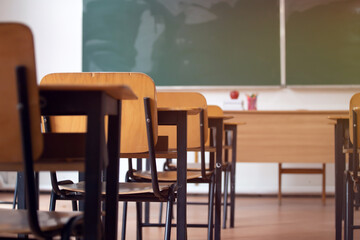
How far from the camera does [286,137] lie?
4.81 meters

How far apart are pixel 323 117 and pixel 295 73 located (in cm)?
93

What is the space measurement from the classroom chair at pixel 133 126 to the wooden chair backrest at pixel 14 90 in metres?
0.75

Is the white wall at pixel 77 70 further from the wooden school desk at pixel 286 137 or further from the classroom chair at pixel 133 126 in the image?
the classroom chair at pixel 133 126

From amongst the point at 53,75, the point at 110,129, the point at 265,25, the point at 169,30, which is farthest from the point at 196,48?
the point at 110,129

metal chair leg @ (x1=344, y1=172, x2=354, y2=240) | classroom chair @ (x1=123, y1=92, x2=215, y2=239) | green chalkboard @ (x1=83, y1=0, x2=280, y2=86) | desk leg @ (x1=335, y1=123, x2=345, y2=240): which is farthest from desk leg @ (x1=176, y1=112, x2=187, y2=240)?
green chalkboard @ (x1=83, y1=0, x2=280, y2=86)

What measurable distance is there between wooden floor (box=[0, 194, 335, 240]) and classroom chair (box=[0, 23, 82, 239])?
210 centimetres

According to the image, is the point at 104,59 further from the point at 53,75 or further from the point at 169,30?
the point at 53,75

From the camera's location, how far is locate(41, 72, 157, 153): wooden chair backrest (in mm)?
1908

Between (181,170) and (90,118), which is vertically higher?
(90,118)

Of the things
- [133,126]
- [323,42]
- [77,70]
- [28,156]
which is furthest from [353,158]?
[77,70]

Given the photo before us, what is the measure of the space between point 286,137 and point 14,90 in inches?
154

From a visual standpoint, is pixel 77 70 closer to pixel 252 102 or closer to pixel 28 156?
pixel 252 102

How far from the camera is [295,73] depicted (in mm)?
5617

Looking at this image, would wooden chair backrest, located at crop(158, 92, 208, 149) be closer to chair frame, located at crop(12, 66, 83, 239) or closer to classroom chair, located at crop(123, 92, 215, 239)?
classroom chair, located at crop(123, 92, 215, 239)
